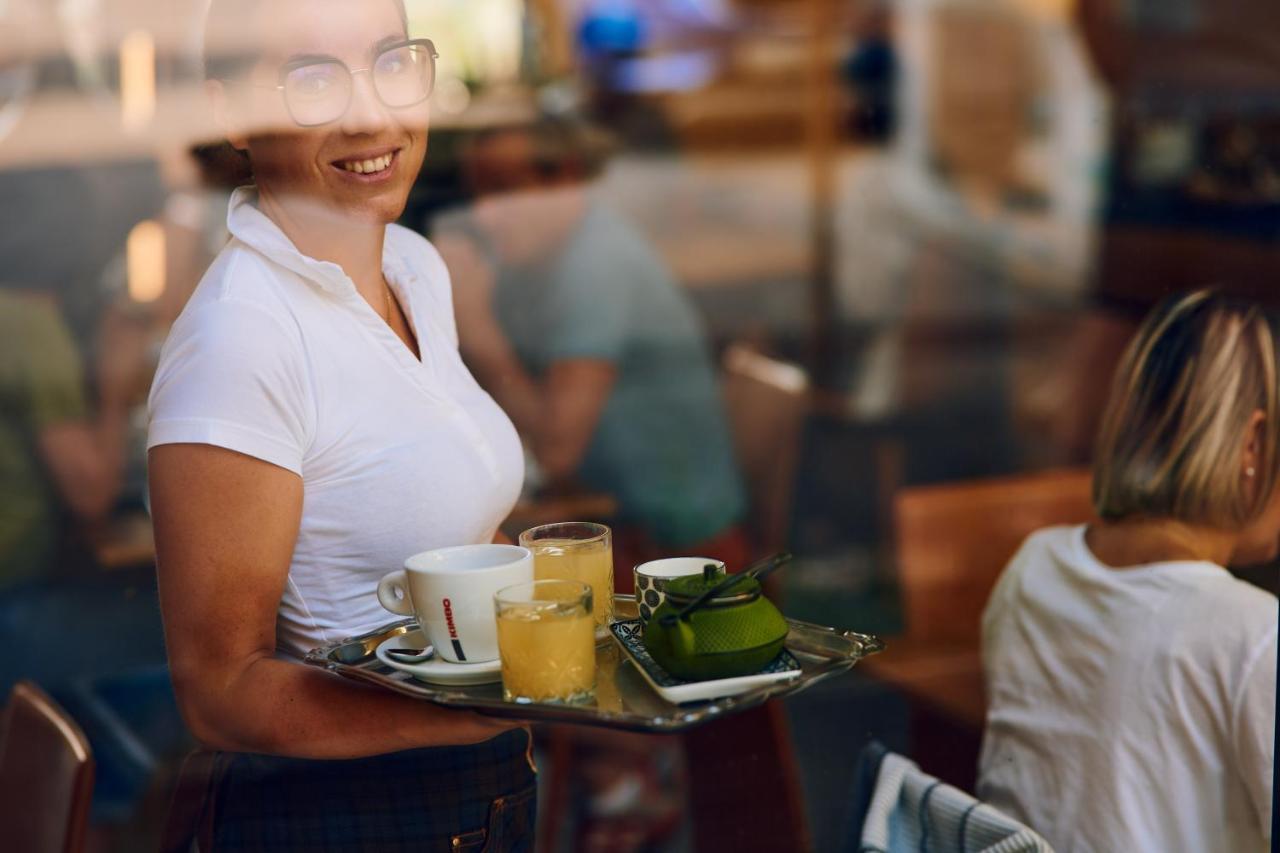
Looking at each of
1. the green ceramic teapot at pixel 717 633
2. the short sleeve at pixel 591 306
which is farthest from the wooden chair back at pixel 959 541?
the green ceramic teapot at pixel 717 633

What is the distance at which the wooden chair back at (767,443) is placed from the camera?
9.19ft

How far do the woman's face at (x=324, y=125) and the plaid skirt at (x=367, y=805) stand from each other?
1.49ft

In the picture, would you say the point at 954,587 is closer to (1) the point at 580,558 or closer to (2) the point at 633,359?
(2) the point at 633,359

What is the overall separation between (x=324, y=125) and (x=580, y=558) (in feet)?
1.32

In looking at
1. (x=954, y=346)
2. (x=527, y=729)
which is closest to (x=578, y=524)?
(x=527, y=729)

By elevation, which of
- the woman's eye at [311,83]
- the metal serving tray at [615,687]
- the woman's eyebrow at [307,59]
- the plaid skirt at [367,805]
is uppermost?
the woman's eyebrow at [307,59]

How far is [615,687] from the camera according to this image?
99 cm

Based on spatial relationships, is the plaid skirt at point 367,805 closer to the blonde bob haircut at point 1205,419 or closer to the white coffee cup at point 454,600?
the white coffee cup at point 454,600

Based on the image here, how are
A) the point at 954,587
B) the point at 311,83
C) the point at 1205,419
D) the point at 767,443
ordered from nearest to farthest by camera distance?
the point at 311,83, the point at 1205,419, the point at 954,587, the point at 767,443

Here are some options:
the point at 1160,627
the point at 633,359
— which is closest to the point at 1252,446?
the point at 1160,627

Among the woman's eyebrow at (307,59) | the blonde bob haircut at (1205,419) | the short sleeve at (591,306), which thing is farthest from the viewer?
the short sleeve at (591,306)

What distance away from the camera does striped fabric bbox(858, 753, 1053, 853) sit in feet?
4.06

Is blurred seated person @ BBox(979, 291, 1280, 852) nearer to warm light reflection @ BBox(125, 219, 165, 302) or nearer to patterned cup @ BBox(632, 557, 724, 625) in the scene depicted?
patterned cup @ BBox(632, 557, 724, 625)

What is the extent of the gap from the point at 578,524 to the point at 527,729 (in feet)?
0.61
